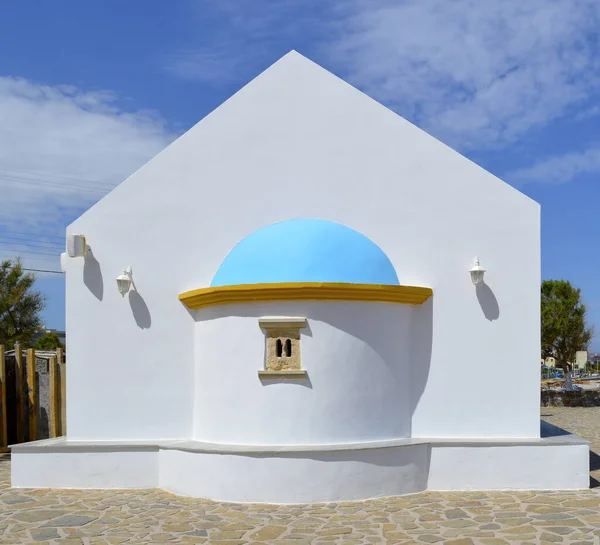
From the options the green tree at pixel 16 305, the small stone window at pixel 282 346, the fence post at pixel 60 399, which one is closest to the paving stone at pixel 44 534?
the small stone window at pixel 282 346

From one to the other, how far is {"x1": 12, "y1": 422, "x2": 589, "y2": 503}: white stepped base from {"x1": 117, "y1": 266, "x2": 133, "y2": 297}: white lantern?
8.03 feet

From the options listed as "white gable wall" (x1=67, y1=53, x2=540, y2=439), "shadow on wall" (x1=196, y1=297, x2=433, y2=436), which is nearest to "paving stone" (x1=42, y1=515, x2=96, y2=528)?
"white gable wall" (x1=67, y1=53, x2=540, y2=439)

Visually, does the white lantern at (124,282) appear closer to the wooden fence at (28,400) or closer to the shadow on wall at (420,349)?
the wooden fence at (28,400)

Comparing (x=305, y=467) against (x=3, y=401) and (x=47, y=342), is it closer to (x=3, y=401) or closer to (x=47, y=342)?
(x=3, y=401)

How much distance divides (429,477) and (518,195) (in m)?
4.62

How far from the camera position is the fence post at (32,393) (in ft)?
45.6

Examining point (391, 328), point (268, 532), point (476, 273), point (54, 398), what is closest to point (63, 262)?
point (54, 398)

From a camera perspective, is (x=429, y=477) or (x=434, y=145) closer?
(x=429, y=477)

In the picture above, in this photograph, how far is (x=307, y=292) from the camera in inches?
365

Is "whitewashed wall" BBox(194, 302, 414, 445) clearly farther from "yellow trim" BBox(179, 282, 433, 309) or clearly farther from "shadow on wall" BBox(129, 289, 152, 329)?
"shadow on wall" BBox(129, 289, 152, 329)

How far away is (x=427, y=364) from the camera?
10289 millimetres

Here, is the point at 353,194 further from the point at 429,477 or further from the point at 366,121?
the point at 429,477

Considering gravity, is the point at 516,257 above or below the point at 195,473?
above

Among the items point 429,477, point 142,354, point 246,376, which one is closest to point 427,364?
point 429,477
